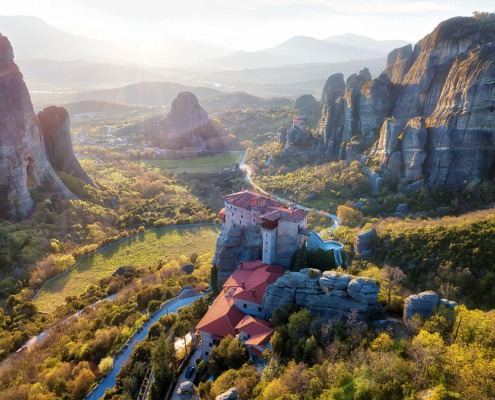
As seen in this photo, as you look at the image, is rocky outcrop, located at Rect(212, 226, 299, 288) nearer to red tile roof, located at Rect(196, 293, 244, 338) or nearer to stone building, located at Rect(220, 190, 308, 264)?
stone building, located at Rect(220, 190, 308, 264)

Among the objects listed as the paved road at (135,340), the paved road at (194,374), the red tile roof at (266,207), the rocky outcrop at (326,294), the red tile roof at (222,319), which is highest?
the red tile roof at (266,207)

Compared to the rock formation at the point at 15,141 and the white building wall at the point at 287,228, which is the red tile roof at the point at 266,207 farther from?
the rock formation at the point at 15,141

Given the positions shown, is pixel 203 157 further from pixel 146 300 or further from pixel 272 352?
pixel 272 352

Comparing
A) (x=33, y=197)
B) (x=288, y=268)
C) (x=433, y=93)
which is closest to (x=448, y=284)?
(x=288, y=268)

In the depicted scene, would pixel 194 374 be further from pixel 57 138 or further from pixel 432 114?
pixel 57 138

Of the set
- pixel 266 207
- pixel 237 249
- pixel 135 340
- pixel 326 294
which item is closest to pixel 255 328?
pixel 326 294

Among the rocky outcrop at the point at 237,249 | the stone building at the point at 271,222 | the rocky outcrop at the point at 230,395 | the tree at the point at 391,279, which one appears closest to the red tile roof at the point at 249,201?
the stone building at the point at 271,222
